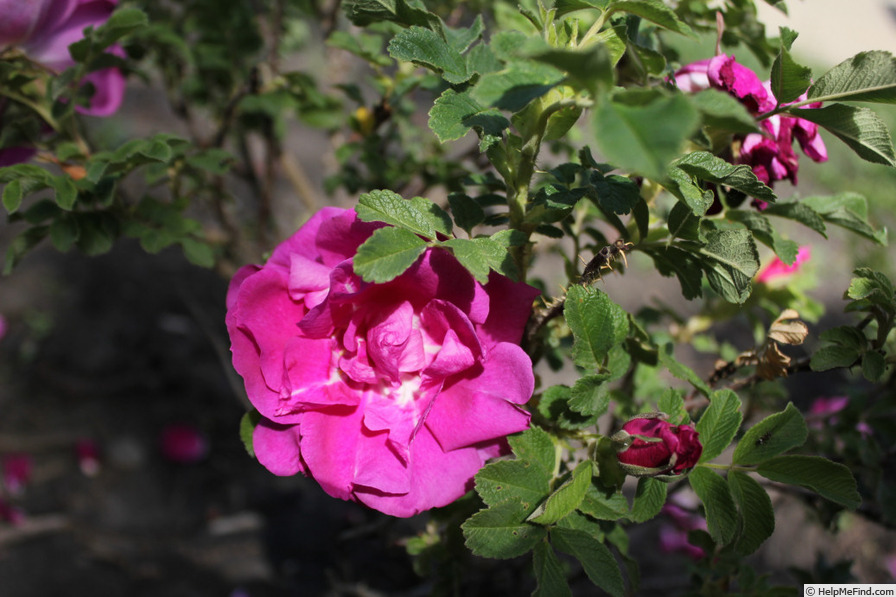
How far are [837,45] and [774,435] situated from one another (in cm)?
663

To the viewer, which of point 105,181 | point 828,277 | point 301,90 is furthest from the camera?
point 828,277

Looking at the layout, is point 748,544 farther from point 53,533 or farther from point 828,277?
point 828,277

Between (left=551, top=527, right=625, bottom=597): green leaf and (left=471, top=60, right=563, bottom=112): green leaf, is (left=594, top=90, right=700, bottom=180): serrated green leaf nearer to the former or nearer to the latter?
(left=471, top=60, right=563, bottom=112): green leaf

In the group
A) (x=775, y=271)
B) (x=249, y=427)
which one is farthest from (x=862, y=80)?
(x=249, y=427)

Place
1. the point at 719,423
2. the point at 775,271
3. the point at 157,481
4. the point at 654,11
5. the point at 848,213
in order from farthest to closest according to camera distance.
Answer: the point at 157,481 < the point at 775,271 < the point at 848,213 < the point at 719,423 < the point at 654,11

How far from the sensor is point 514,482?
1.75ft

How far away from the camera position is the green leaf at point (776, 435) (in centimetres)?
53

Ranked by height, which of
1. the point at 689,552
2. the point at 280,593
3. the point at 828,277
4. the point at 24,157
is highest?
the point at 24,157

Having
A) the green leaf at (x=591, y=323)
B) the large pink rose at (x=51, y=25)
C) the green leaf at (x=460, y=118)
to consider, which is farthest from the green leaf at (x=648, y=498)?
the large pink rose at (x=51, y=25)

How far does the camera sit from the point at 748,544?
20.8 inches

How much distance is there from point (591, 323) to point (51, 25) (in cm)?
75

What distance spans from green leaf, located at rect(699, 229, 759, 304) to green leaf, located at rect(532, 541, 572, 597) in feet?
0.92

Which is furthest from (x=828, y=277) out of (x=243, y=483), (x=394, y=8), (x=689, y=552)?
(x=394, y=8)

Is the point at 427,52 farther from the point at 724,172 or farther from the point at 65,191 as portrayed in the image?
the point at 65,191
